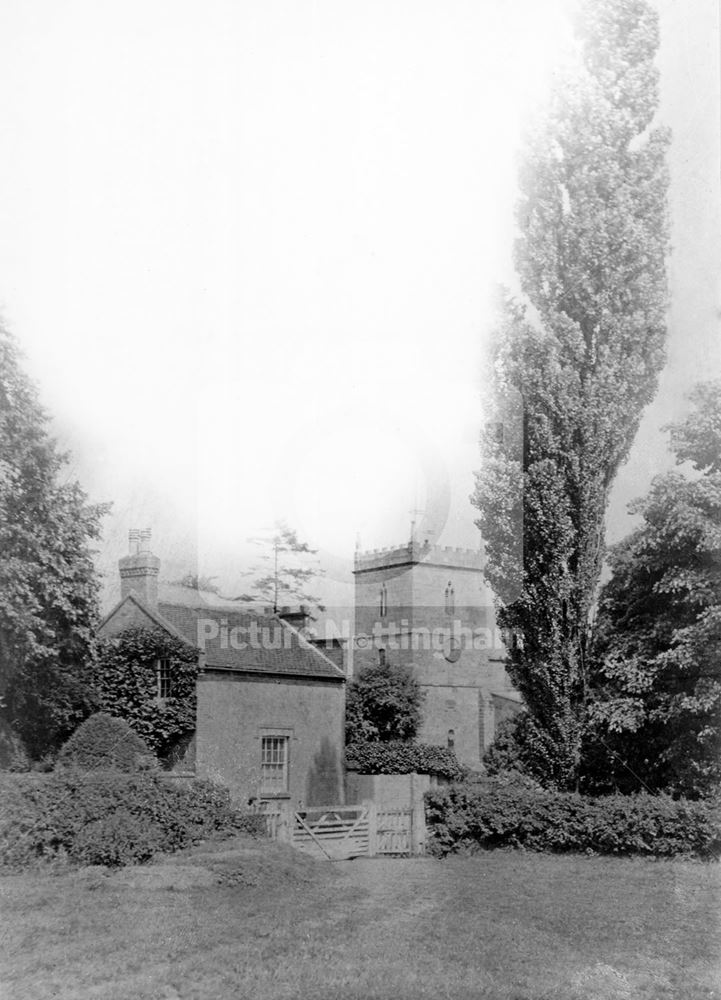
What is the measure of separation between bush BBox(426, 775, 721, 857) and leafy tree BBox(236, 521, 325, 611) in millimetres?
35165

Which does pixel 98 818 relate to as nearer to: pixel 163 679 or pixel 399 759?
pixel 163 679

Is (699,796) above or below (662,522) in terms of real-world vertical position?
below

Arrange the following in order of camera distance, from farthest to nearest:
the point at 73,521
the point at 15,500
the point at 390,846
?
the point at 73,521 < the point at 15,500 < the point at 390,846

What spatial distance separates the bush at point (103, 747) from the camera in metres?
22.4

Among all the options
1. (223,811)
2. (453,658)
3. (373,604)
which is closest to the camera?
(223,811)

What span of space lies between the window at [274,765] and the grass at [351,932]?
13548 mm

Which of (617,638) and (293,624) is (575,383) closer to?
(617,638)

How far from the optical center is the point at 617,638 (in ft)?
64.7

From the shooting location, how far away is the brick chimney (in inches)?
1152

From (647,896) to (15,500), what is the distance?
1558cm

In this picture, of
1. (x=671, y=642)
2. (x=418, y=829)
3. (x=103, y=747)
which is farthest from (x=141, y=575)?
(x=671, y=642)

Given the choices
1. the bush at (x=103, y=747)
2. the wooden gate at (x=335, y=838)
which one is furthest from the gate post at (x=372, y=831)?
the bush at (x=103, y=747)

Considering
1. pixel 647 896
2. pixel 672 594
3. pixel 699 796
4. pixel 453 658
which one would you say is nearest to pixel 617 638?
pixel 672 594

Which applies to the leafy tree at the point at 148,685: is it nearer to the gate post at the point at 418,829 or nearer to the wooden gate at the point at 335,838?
the wooden gate at the point at 335,838
